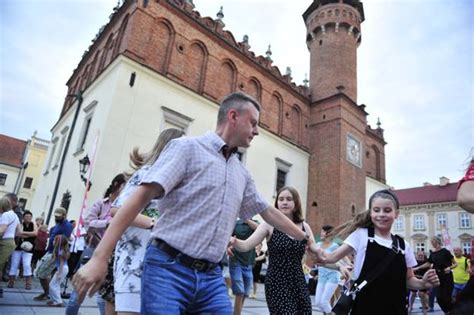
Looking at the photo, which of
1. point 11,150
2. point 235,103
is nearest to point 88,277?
point 235,103

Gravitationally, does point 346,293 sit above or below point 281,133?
below

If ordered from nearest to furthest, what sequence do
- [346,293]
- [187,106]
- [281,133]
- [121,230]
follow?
[121,230] < [346,293] < [187,106] < [281,133]

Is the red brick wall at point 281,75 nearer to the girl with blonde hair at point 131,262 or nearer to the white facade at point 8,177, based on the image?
the girl with blonde hair at point 131,262

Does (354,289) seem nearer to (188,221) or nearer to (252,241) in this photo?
(252,241)

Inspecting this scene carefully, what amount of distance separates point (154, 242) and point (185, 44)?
53.5ft

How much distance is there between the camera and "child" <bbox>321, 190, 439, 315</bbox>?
2.68 meters

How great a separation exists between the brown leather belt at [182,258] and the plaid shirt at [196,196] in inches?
0.8

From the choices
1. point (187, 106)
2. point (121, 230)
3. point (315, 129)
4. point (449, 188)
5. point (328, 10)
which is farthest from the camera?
point (449, 188)

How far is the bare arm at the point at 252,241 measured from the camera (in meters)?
3.14

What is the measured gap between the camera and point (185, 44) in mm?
16594

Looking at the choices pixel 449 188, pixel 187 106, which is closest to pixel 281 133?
pixel 187 106

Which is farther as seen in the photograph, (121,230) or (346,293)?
(346,293)

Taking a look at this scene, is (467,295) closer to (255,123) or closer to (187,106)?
(255,123)

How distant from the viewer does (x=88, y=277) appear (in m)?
1.38
